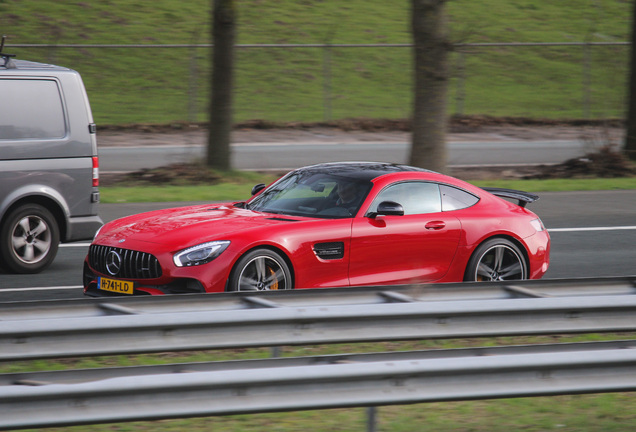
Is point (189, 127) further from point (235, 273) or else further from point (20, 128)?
point (235, 273)

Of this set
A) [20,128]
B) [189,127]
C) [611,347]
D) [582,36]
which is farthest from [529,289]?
[582,36]

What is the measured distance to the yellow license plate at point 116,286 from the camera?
736 cm

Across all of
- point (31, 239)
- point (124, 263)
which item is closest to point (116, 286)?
point (124, 263)

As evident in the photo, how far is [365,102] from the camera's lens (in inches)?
1094

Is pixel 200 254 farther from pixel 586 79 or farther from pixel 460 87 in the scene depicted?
pixel 586 79

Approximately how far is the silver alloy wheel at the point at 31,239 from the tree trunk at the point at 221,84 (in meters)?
7.51

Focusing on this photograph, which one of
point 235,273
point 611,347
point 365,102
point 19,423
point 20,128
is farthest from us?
point 365,102

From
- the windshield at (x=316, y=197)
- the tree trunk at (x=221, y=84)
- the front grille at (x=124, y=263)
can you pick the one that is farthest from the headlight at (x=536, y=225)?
the tree trunk at (x=221, y=84)

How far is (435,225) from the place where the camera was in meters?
8.25

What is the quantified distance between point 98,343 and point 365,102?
23811 mm

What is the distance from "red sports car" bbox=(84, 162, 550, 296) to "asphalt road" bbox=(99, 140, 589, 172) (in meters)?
10.1

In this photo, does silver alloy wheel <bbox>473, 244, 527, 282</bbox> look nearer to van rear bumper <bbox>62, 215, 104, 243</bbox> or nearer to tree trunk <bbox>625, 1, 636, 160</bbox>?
van rear bumper <bbox>62, 215, 104, 243</bbox>

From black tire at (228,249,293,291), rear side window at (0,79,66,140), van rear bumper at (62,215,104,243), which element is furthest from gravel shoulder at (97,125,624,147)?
black tire at (228,249,293,291)

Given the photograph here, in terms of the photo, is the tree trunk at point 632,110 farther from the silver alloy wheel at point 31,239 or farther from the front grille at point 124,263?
the front grille at point 124,263
